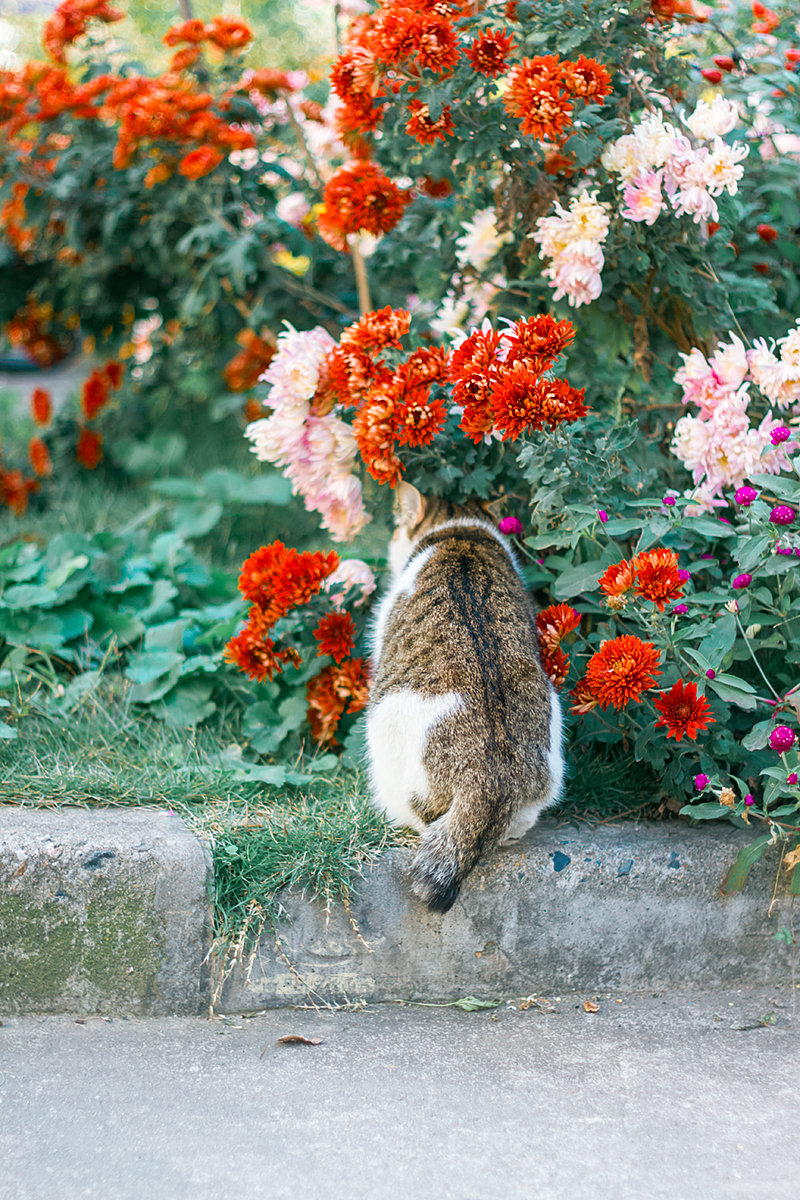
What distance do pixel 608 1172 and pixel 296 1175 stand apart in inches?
19.0

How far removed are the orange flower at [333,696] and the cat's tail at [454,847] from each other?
22.6 inches

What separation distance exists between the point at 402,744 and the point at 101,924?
0.67 metres

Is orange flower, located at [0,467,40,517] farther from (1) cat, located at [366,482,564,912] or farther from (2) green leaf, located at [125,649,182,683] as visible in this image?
(1) cat, located at [366,482,564,912]

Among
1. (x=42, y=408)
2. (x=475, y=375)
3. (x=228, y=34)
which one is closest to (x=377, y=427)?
(x=475, y=375)

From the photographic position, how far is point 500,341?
2088 mm

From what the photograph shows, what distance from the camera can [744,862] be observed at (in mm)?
2012

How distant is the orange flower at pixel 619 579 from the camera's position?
6.32 feet

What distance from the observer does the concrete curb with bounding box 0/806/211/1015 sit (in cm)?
192

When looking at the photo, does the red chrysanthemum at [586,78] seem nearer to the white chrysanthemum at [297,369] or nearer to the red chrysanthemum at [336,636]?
the white chrysanthemum at [297,369]

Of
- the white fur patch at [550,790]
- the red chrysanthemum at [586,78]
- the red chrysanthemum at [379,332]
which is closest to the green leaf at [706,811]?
the white fur patch at [550,790]

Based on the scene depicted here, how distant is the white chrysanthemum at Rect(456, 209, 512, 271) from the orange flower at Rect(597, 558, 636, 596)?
1323 millimetres

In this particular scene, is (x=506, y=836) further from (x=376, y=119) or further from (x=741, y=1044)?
(x=376, y=119)

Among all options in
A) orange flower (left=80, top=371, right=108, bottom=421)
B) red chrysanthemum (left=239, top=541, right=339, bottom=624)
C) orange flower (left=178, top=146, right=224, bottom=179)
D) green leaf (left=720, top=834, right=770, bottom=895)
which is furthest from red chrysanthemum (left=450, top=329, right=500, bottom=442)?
orange flower (left=80, top=371, right=108, bottom=421)

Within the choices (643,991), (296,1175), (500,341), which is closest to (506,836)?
(643,991)
